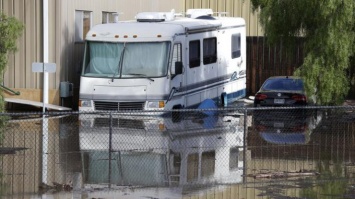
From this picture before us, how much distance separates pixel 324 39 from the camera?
84.7 ft

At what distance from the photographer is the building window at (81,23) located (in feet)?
107

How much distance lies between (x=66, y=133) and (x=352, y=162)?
8661 millimetres

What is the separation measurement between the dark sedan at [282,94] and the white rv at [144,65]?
9.94ft

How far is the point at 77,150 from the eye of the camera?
21.0m

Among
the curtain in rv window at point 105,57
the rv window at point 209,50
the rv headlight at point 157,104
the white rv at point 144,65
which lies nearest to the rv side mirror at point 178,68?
the white rv at point 144,65

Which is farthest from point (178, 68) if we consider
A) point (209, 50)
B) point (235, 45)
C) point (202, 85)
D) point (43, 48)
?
point (235, 45)

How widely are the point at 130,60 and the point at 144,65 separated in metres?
0.49

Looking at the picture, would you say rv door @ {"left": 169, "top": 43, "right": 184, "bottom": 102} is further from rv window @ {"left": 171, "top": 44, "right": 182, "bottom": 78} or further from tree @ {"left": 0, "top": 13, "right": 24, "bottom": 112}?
tree @ {"left": 0, "top": 13, "right": 24, "bottom": 112}

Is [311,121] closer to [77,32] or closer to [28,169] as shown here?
[77,32]

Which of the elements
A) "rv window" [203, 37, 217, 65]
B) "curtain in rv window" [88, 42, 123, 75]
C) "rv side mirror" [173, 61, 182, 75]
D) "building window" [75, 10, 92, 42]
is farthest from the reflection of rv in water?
"building window" [75, 10, 92, 42]

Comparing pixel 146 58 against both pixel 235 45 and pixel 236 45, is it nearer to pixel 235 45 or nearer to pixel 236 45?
pixel 235 45

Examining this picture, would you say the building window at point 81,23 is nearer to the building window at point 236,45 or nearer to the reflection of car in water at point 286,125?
the building window at point 236,45

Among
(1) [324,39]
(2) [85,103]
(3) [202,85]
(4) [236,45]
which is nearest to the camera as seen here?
(1) [324,39]

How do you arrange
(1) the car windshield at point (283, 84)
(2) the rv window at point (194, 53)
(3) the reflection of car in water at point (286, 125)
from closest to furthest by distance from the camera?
(3) the reflection of car in water at point (286, 125) → (2) the rv window at point (194, 53) → (1) the car windshield at point (283, 84)
